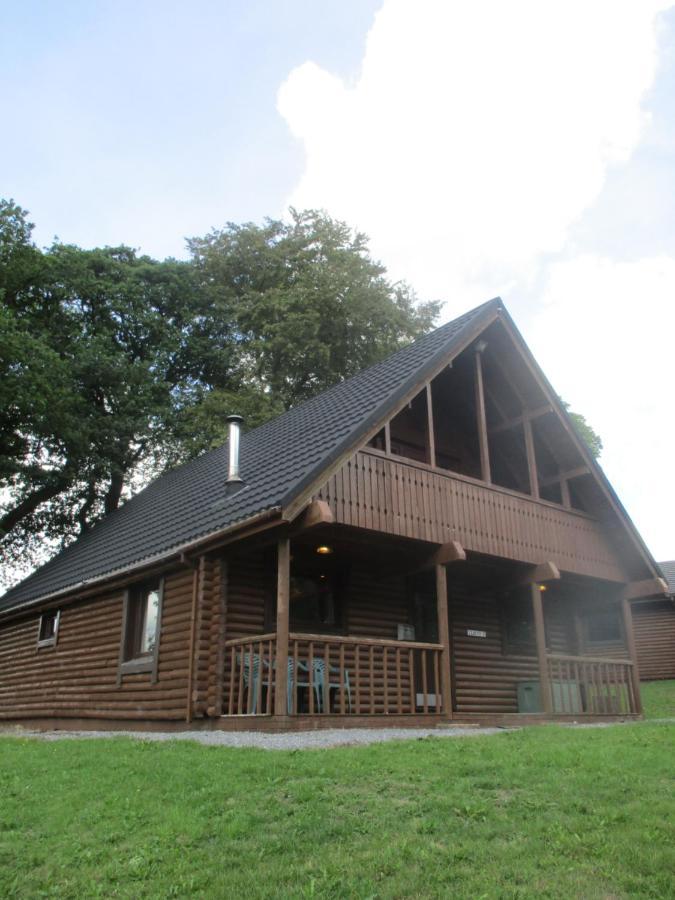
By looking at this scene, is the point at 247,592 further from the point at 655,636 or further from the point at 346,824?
the point at 655,636

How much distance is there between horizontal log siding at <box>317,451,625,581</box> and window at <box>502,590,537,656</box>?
68.5 inches

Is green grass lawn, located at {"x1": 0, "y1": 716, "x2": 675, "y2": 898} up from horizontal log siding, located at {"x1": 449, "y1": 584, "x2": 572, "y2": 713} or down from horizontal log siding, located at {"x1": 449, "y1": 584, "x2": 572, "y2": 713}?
down

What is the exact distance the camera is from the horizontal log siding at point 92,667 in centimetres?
1215

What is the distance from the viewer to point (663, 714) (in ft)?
58.7

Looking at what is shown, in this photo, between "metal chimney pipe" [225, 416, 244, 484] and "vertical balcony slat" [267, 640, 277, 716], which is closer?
"vertical balcony slat" [267, 640, 277, 716]

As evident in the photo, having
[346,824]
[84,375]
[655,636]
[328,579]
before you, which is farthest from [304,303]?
[346,824]

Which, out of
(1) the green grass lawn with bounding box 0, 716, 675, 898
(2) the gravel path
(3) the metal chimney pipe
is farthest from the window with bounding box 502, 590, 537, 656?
(1) the green grass lawn with bounding box 0, 716, 675, 898

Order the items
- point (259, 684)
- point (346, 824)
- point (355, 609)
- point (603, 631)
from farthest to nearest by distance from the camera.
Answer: point (603, 631) → point (355, 609) → point (259, 684) → point (346, 824)

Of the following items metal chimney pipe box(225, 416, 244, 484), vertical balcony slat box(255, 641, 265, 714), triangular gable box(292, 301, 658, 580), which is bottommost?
vertical balcony slat box(255, 641, 265, 714)

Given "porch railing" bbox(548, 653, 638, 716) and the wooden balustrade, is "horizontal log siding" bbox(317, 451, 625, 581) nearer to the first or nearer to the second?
"porch railing" bbox(548, 653, 638, 716)

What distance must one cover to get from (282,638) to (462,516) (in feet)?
14.7

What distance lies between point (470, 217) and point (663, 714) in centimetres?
1174

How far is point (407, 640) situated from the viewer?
14.3 m

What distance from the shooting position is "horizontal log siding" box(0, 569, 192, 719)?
39.9ft
